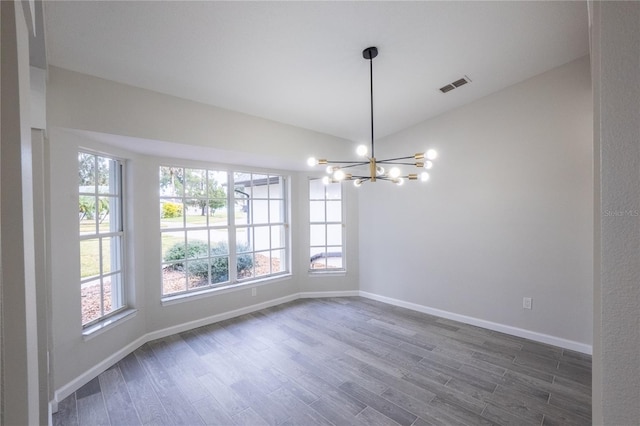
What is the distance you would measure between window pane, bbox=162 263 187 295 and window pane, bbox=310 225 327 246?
213cm

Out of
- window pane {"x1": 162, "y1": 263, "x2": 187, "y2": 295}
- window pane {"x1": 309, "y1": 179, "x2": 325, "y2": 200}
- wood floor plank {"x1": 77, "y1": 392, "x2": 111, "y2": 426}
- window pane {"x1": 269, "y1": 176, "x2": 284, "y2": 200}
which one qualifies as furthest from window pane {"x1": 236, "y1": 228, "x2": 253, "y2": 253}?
wood floor plank {"x1": 77, "y1": 392, "x2": 111, "y2": 426}

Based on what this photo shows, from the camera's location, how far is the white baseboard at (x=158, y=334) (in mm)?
2289

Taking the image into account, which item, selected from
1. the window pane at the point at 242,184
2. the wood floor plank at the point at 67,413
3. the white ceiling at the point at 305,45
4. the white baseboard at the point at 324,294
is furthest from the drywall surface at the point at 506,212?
the wood floor plank at the point at 67,413

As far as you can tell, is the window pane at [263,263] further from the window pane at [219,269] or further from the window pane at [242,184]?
the window pane at [242,184]

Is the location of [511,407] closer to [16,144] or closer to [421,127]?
[16,144]

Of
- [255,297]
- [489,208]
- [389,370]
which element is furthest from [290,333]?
[489,208]

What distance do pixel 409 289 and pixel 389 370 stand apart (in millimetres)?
1805

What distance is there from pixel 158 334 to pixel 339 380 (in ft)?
7.61

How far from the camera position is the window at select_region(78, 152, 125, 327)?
2639mm

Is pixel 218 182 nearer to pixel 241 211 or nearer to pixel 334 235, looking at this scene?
pixel 241 211

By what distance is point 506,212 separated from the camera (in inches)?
133

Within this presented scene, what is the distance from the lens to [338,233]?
16.0 ft

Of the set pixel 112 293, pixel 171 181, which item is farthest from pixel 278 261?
pixel 112 293

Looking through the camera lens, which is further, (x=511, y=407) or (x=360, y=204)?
(x=360, y=204)
